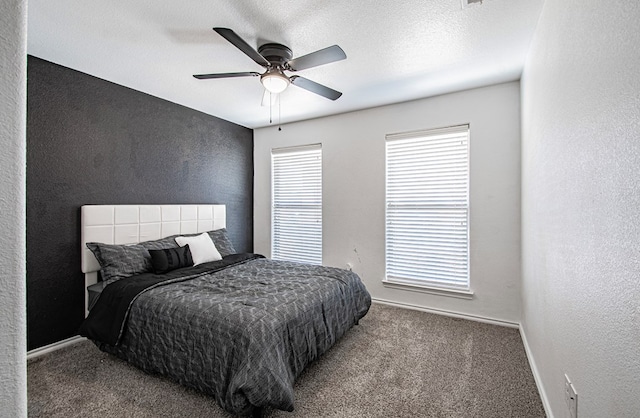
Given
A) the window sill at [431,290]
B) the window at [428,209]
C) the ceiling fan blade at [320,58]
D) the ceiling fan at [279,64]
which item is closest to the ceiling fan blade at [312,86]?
the ceiling fan at [279,64]

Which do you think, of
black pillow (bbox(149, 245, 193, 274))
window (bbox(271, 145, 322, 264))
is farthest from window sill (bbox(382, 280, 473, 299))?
black pillow (bbox(149, 245, 193, 274))

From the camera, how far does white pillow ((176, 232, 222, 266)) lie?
3279 millimetres

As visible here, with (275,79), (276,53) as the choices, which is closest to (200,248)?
(275,79)

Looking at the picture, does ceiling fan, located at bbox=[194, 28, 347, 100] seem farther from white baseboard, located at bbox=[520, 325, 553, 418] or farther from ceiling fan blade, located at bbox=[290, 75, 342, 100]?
white baseboard, located at bbox=[520, 325, 553, 418]

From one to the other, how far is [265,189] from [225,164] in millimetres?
745

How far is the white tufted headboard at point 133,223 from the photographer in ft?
9.34

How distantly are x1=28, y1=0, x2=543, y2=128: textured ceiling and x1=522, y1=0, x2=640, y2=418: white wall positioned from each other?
1.74ft

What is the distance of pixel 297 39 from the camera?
7.53 ft

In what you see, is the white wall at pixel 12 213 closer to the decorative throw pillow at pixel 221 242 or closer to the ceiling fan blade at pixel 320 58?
the ceiling fan blade at pixel 320 58

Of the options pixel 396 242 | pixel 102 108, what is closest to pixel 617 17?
pixel 396 242

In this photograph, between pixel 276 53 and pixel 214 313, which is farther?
pixel 276 53

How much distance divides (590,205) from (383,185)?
266 centimetres

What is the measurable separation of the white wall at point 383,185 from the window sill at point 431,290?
5 cm

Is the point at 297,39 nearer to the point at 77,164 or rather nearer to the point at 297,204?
the point at 77,164
